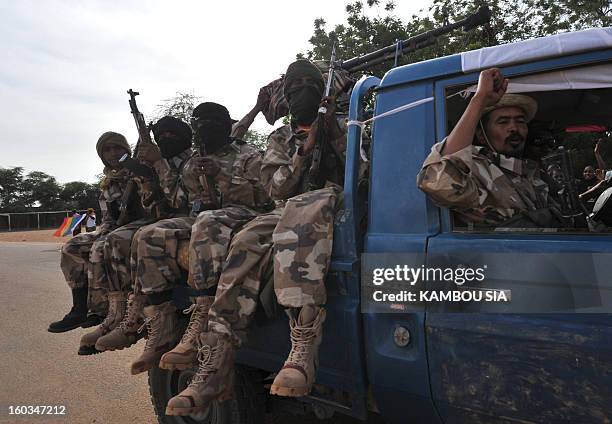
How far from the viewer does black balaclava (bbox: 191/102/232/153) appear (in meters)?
3.26

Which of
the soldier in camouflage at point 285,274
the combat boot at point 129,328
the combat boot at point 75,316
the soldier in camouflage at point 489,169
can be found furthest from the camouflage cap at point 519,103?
the combat boot at point 75,316

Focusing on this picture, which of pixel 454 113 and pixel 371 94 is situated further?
pixel 371 94

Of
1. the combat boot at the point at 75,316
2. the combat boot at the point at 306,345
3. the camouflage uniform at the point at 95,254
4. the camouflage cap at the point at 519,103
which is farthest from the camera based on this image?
the combat boot at the point at 75,316

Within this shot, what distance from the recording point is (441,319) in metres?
1.73

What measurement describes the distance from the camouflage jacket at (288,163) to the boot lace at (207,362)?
0.91 meters

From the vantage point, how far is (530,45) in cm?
174

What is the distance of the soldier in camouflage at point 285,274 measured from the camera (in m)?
2.00

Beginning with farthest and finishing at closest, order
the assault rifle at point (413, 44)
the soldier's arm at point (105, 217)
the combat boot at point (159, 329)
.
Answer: the soldier's arm at point (105, 217) → the assault rifle at point (413, 44) → the combat boot at point (159, 329)

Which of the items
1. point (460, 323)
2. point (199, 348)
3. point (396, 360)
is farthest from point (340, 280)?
point (199, 348)

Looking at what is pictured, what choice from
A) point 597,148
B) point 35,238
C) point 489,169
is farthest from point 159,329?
point 35,238

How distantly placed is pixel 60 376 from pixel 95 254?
1.58m

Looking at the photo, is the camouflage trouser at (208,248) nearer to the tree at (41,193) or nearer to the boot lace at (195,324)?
the boot lace at (195,324)

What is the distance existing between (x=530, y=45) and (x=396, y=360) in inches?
50.3

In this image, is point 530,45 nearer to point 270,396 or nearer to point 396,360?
point 396,360
